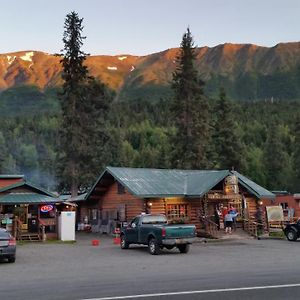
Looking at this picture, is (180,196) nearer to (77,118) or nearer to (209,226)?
(209,226)

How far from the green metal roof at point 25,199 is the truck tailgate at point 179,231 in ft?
42.5

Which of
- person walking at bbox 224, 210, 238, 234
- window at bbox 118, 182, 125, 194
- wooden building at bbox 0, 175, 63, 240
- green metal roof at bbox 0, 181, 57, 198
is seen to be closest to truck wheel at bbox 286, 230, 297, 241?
person walking at bbox 224, 210, 238, 234

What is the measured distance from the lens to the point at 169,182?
3844cm

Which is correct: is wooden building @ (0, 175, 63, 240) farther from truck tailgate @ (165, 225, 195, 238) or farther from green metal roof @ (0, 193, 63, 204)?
truck tailgate @ (165, 225, 195, 238)

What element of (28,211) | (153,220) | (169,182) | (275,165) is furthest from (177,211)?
(275,165)

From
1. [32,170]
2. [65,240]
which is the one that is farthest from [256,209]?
[32,170]

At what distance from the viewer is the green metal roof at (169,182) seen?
35.8 metres

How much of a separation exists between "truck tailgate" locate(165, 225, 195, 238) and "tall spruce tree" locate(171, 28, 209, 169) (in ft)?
108

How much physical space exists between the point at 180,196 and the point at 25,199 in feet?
34.9

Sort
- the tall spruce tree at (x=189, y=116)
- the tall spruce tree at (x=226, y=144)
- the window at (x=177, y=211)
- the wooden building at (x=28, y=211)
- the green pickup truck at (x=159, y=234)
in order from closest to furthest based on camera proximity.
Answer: the green pickup truck at (x=159, y=234) → the wooden building at (x=28, y=211) → the window at (x=177, y=211) → the tall spruce tree at (x=189, y=116) → the tall spruce tree at (x=226, y=144)

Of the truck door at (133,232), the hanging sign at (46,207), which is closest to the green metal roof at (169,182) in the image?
the hanging sign at (46,207)

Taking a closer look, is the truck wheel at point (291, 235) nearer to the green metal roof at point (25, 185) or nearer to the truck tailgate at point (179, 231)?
the truck tailgate at point (179, 231)

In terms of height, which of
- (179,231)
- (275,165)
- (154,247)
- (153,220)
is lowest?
(154,247)

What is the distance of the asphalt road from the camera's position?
11438 millimetres
